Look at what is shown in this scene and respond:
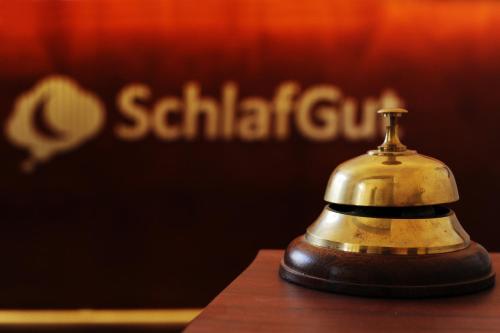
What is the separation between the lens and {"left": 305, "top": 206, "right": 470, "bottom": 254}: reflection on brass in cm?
84

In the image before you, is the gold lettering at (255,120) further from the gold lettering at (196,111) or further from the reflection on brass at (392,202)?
the reflection on brass at (392,202)

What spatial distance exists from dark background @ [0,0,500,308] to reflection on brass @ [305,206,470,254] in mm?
1457

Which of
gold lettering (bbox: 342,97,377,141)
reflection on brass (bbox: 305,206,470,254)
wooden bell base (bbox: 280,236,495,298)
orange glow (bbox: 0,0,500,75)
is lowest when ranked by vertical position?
wooden bell base (bbox: 280,236,495,298)

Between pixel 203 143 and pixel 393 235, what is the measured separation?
61.8 inches

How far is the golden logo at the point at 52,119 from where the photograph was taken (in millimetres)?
2348

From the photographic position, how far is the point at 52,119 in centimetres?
236

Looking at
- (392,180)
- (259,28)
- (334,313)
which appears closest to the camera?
(334,313)

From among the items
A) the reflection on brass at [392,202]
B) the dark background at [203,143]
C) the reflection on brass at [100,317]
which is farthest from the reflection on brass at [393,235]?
the reflection on brass at [100,317]

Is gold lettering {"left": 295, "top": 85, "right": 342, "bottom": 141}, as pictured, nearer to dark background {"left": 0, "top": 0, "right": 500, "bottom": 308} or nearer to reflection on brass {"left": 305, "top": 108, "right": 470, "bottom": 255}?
dark background {"left": 0, "top": 0, "right": 500, "bottom": 308}

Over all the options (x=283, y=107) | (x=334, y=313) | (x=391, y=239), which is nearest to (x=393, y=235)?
(x=391, y=239)

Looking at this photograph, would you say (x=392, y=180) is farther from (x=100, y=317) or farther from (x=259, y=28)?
(x=100, y=317)

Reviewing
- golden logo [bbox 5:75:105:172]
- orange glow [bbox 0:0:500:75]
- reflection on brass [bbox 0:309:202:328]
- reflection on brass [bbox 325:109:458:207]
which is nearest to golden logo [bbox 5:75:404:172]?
golden logo [bbox 5:75:105:172]

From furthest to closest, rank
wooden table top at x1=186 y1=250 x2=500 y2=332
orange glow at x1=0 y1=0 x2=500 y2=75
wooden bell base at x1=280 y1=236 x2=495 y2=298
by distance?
1. orange glow at x1=0 y1=0 x2=500 y2=75
2. wooden bell base at x1=280 y1=236 x2=495 y2=298
3. wooden table top at x1=186 y1=250 x2=500 y2=332

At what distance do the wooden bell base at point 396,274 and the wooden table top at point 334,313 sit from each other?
0.04 ft
